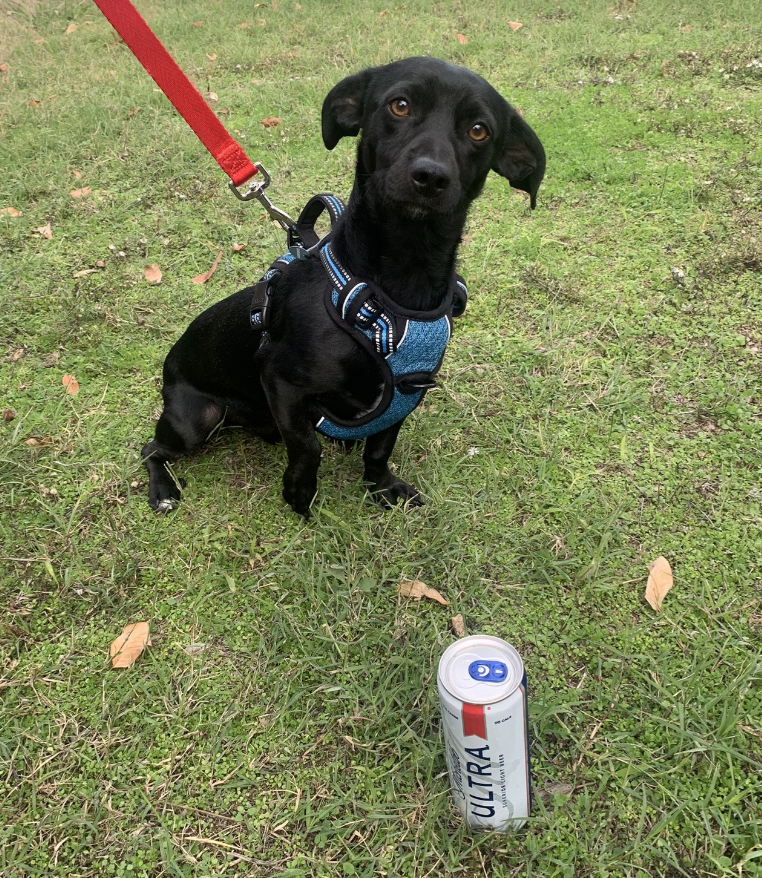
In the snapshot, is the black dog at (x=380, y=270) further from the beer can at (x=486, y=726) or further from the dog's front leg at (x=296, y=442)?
the beer can at (x=486, y=726)

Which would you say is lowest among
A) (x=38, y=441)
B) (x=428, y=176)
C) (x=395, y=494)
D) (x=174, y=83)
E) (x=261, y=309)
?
(x=395, y=494)

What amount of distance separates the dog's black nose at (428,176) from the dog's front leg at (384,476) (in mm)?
958

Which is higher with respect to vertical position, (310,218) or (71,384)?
(310,218)

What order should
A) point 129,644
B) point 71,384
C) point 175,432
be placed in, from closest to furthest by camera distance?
point 129,644
point 175,432
point 71,384

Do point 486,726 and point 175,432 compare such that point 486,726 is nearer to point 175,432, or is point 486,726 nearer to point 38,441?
point 175,432

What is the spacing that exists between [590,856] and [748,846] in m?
0.42

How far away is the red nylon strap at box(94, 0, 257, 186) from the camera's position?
76.5 inches

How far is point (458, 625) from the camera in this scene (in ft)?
7.41

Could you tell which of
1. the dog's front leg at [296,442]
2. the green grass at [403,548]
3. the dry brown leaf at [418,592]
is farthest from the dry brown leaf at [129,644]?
the dry brown leaf at [418,592]

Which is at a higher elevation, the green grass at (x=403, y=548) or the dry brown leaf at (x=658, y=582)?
the green grass at (x=403, y=548)

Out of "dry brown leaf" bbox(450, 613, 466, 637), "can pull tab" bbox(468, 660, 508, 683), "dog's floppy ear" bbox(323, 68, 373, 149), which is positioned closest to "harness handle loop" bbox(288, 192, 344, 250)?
"dog's floppy ear" bbox(323, 68, 373, 149)

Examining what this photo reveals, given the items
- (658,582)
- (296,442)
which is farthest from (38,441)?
(658,582)

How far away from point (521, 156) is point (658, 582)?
1.57 meters

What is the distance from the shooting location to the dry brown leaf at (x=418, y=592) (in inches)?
91.4
